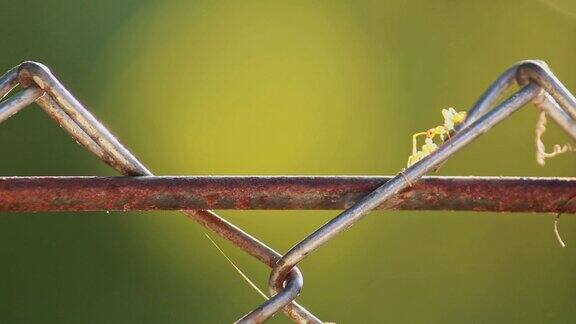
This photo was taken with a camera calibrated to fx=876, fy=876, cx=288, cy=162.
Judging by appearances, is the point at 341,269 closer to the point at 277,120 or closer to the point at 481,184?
the point at 277,120

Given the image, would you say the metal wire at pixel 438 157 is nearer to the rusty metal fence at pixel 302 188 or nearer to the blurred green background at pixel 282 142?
the rusty metal fence at pixel 302 188

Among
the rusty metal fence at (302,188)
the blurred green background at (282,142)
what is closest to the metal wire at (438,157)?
the rusty metal fence at (302,188)

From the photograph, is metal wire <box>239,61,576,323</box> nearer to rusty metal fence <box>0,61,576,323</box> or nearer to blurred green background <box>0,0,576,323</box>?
rusty metal fence <box>0,61,576,323</box>

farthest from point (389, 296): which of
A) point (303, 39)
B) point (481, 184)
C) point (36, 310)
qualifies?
point (481, 184)

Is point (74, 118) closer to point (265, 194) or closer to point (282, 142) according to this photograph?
point (265, 194)

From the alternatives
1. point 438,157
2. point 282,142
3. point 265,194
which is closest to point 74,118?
point 265,194
